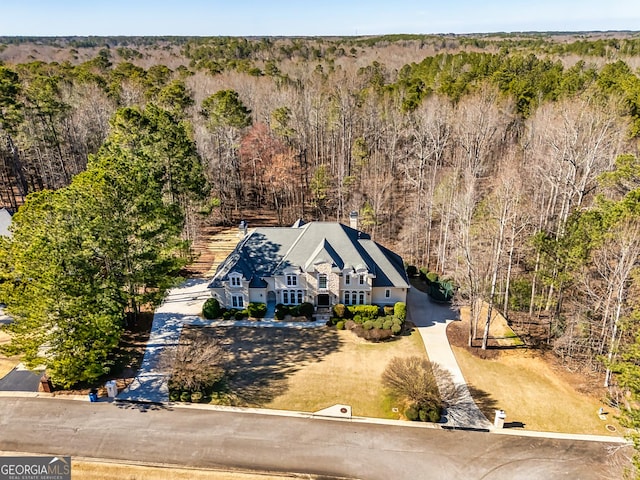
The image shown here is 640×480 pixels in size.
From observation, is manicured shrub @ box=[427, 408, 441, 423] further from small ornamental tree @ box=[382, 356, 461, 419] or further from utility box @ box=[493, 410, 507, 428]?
utility box @ box=[493, 410, 507, 428]

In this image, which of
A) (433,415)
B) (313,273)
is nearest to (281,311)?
(313,273)

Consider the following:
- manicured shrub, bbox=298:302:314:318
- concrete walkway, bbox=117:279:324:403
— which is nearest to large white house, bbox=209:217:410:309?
manicured shrub, bbox=298:302:314:318

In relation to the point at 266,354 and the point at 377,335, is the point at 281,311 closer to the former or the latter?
the point at 266,354

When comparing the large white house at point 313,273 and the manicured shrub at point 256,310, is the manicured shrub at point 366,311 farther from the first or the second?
the manicured shrub at point 256,310

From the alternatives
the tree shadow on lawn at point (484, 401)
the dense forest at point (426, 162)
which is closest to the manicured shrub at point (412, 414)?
the tree shadow on lawn at point (484, 401)

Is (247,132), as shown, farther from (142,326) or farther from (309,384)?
(309,384)

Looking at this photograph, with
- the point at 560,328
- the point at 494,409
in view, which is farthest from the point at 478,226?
the point at 494,409
